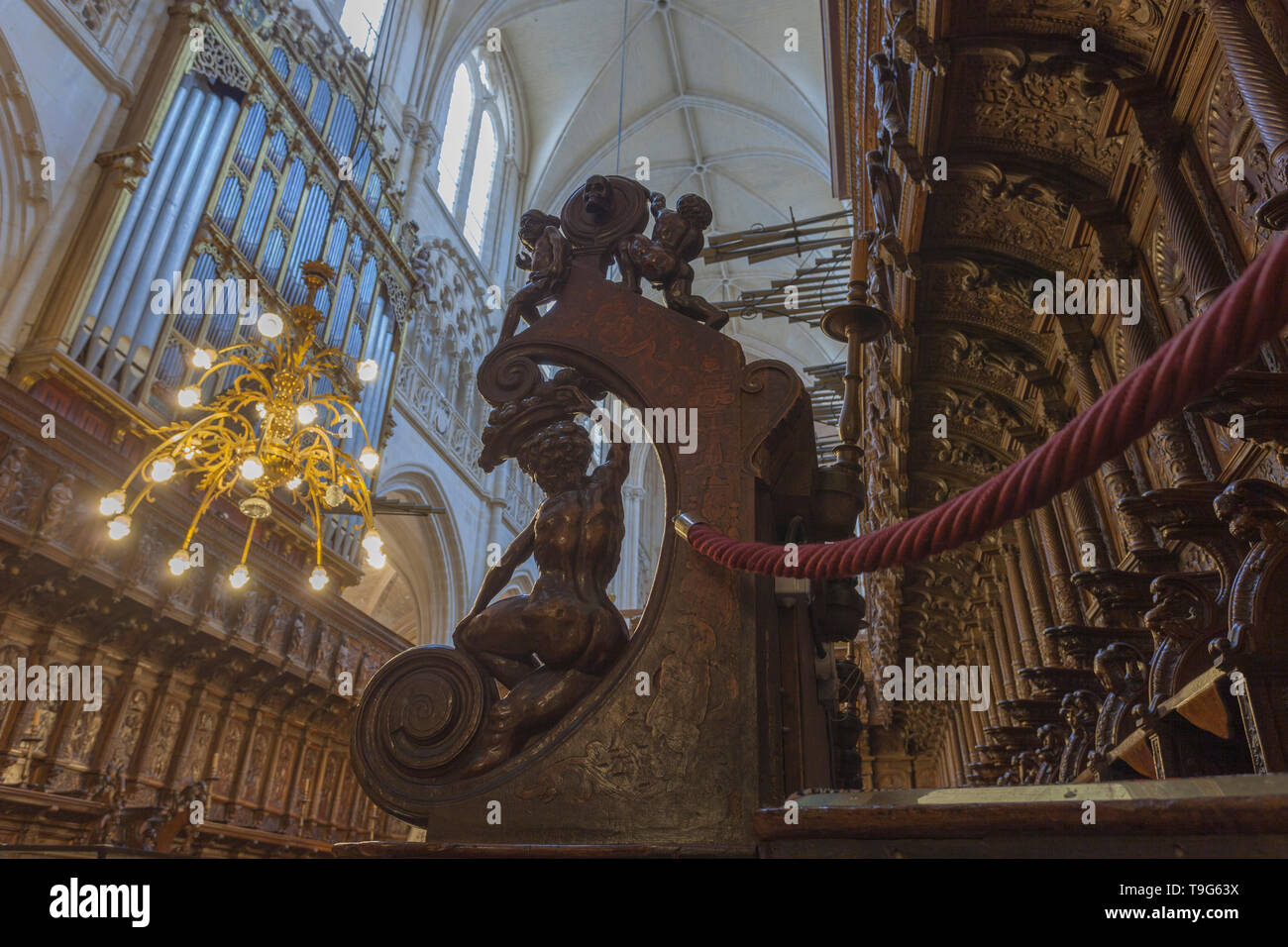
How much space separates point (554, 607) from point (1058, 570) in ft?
20.2

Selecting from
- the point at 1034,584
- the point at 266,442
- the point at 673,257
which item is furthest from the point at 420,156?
the point at 673,257

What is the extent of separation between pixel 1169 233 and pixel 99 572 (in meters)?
8.42

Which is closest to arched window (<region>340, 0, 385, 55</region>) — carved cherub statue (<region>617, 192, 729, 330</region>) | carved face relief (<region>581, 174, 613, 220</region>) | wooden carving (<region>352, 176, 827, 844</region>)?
carved face relief (<region>581, 174, 613, 220</region>)

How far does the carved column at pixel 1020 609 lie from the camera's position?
7684mm

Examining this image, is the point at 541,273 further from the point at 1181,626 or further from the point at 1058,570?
the point at 1058,570

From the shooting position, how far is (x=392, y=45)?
624 inches

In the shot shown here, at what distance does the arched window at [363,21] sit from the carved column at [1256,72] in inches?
591

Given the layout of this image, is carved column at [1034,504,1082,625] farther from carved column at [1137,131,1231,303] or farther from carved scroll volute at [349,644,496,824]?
carved scroll volute at [349,644,496,824]

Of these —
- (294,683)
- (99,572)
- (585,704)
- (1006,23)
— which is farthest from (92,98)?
(585,704)

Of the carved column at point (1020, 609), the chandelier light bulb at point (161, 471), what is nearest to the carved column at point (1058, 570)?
the carved column at point (1020, 609)

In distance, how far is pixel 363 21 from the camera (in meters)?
15.5

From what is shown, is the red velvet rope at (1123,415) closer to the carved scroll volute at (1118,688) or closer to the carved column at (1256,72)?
the carved column at (1256,72)
